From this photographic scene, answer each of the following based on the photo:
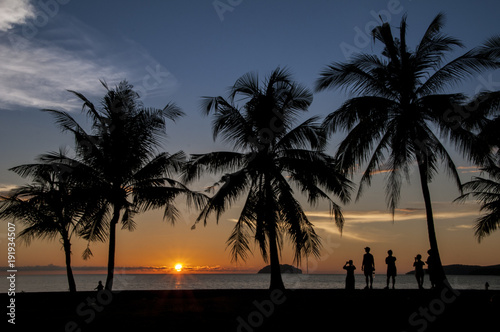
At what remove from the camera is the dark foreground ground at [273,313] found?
10.9m

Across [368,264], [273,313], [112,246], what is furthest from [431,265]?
[112,246]

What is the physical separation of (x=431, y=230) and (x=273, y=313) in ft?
21.2

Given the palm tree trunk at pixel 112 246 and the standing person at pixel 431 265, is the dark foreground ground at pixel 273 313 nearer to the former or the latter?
the standing person at pixel 431 265

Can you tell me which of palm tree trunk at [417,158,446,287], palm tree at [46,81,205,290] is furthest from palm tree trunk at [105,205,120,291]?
palm tree trunk at [417,158,446,287]

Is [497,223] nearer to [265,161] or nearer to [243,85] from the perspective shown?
[265,161]

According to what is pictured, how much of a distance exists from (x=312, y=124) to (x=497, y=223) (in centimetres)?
1321

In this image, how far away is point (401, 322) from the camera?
36.8 ft

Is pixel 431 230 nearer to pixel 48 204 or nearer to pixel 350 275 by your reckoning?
pixel 350 275

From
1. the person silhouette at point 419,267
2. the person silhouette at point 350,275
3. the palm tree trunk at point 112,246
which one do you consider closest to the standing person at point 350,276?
the person silhouette at point 350,275

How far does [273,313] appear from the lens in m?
12.7

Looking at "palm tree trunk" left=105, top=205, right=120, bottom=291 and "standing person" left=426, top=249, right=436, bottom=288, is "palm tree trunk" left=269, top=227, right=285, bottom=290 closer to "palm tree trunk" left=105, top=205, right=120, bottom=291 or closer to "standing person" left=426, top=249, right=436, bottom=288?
"standing person" left=426, top=249, right=436, bottom=288

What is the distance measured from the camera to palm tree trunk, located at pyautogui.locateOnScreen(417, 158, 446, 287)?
1538 cm

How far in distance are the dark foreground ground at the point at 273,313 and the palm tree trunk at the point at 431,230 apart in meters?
1.01

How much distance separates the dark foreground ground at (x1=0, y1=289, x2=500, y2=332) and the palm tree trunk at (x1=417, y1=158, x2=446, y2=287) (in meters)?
1.01
